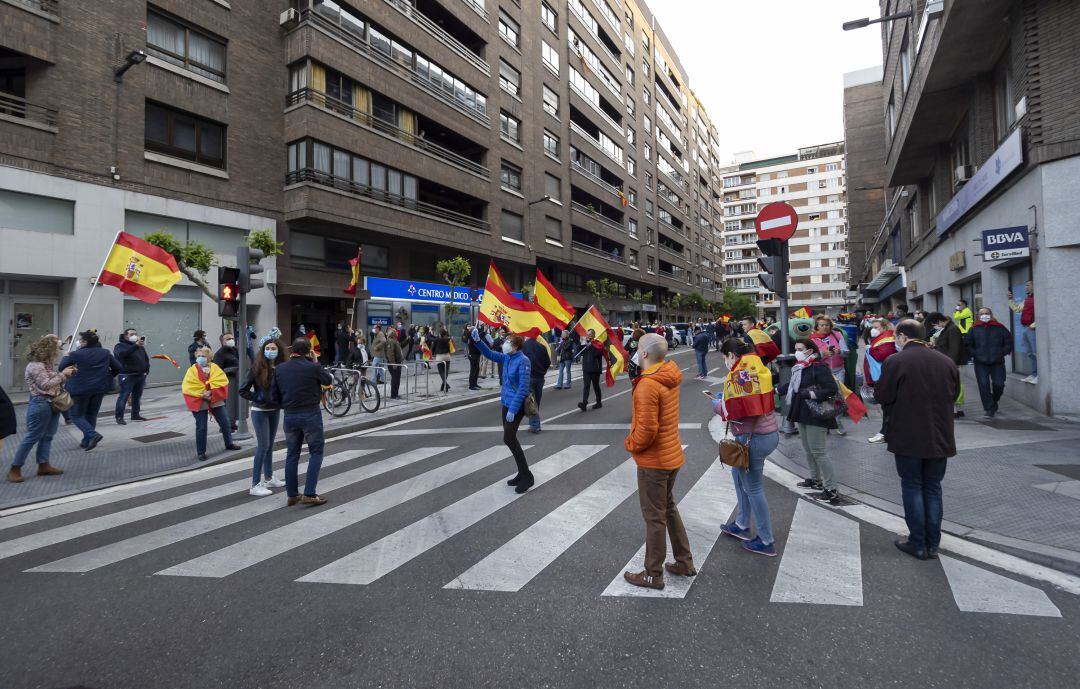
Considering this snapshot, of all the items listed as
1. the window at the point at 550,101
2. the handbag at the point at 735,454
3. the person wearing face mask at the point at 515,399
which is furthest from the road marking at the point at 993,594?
the window at the point at 550,101

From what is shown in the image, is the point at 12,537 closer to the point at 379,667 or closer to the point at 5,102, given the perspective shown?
the point at 379,667

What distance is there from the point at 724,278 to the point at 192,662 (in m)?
95.2

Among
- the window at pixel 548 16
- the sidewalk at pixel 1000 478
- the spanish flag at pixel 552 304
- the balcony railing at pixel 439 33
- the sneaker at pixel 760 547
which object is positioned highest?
the window at pixel 548 16

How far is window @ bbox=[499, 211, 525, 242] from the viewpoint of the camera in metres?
29.9

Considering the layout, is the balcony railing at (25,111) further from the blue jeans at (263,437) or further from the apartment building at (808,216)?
the apartment building at (808,216)

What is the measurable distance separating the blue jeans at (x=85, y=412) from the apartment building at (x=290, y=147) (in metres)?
8.64

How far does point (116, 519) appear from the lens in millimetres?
5355

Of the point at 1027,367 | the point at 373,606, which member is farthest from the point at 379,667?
the point at 1027,367

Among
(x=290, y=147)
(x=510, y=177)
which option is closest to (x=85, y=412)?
(x=290, y=147)

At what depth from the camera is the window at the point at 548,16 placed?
34.1m

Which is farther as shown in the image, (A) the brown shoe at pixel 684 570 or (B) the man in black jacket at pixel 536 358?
(B) the man in black jacket at pixel 536 358

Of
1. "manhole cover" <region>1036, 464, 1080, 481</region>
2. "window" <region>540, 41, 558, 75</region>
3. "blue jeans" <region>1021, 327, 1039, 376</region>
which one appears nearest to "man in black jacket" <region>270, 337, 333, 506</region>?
"manhole cover" <region>1036, 464, 1080, 481</region>

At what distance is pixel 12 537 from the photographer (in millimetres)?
4930

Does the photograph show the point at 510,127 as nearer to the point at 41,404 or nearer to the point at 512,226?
the point at 512,226
